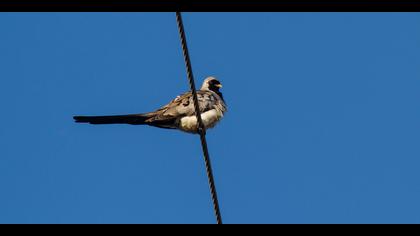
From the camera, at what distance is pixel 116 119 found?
7.30 m

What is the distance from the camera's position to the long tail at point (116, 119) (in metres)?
7.09

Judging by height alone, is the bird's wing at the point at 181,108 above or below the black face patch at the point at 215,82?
below

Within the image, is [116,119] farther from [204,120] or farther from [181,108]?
[204,120]

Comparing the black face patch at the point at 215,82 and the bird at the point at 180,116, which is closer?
the bird at the point at 180,116

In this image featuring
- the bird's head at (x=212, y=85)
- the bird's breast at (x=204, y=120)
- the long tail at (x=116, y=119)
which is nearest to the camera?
the long tail at (x=116, y=119)

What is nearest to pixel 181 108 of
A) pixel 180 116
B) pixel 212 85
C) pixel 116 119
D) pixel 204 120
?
pixel 180 116

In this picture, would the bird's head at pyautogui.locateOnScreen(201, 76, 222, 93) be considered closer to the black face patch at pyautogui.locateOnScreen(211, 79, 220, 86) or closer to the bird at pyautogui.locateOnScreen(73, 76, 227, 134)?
the black face patch at pyautogui.locateOnScreen(211, 79, 220, 86)
